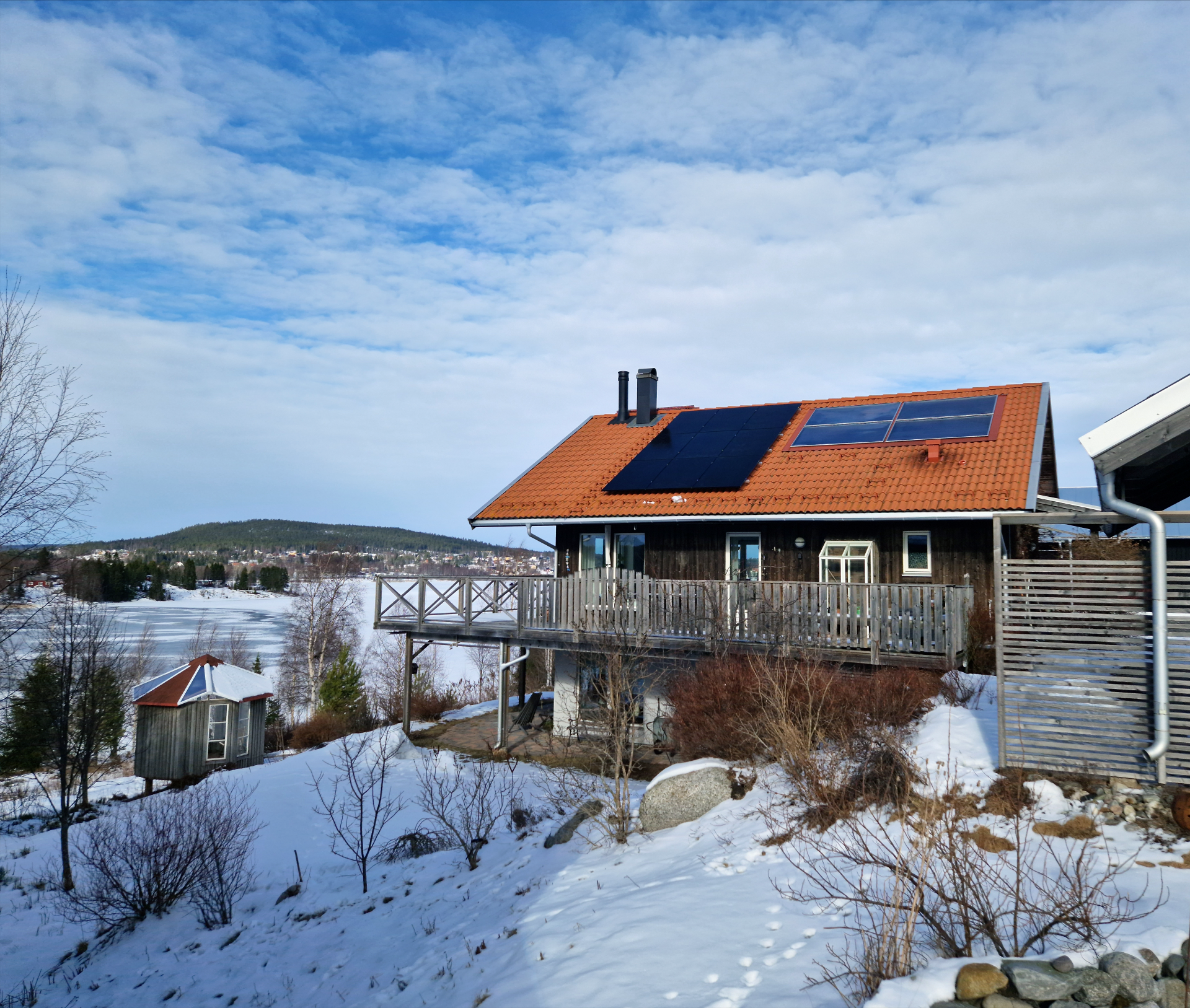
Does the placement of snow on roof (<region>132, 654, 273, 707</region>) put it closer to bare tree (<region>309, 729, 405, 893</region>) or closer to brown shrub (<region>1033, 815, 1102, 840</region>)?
bare tree (<region>309, 729, 405, 893</region>)

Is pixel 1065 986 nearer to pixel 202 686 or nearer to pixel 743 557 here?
pixel 743 557

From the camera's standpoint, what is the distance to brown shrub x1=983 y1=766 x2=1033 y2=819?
290 inches

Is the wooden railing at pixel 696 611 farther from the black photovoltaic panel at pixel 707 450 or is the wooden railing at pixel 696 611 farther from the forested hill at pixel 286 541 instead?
the forested hill at pixel 286 541

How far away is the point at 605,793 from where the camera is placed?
37.9 ft

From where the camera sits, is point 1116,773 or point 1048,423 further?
point 1048,423

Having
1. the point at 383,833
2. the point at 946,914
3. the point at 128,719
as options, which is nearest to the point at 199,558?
the point at 128,719

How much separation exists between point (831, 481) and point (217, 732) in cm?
2115

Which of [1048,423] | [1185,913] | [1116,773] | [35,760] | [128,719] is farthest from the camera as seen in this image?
[128,719]

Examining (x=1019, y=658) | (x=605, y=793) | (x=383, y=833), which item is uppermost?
(x=1019, y=658)

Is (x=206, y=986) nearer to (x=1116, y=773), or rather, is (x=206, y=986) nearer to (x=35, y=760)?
(x=1116, y=773)

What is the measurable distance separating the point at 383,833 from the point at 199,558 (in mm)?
171579

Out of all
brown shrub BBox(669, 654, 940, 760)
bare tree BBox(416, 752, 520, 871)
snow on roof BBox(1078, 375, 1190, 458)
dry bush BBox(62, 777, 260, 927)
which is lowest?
dry bush BBox(62, 777, 260, 927)

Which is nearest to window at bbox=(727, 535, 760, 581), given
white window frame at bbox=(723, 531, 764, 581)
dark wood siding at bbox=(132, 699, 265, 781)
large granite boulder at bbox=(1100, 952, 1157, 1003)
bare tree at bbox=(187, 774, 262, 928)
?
white window frame at bbox=(723, 531, 764, 581)

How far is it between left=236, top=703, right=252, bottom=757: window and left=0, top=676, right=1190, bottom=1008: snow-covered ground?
41.1ft
